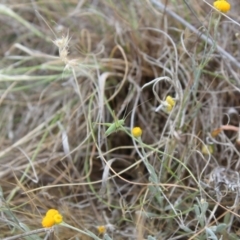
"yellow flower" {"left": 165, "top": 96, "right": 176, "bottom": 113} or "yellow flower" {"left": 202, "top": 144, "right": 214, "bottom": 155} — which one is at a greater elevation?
"yellow flower" {"left": 165, "top": 96, "right": 176, "bottom": 113}

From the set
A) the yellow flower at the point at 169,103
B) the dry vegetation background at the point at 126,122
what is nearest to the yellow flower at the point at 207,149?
the dry vegetation background at the point at 126,122

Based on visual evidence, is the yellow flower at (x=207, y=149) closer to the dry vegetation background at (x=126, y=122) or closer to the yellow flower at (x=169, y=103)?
the dry vegetation background at (x=126, y=122)

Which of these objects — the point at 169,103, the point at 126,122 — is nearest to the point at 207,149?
the point at 169,103

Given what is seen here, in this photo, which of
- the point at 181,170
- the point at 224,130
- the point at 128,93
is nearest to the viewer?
the point at 181,170

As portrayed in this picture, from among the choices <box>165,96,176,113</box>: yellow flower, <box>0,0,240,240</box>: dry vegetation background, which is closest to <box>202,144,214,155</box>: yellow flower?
<box>0,0,240,240</box>: dry vegetation background

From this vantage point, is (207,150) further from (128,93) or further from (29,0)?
(29,0)

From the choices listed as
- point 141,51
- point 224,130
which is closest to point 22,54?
point 141,51

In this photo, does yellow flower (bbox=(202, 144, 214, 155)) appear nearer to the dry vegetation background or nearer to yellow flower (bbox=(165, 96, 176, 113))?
the dry vegetation background

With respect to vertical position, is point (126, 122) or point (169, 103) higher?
point (169, 103)

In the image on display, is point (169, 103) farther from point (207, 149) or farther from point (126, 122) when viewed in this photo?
point (126, 122)
